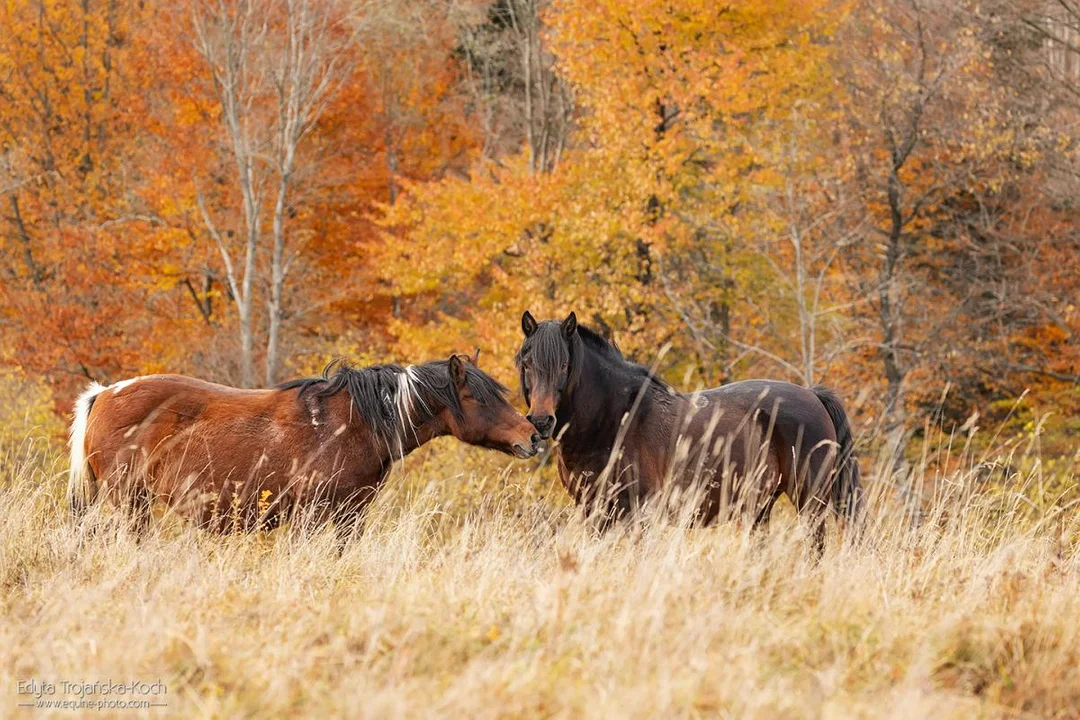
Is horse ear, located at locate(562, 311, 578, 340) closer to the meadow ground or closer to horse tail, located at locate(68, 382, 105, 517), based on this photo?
the meadow ground

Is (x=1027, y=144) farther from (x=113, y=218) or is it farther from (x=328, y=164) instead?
(x=113, y=218)

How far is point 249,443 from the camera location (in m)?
6.76

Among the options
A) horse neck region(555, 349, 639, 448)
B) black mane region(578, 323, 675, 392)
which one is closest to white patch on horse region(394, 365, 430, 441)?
horse neck region(555, 349, 639, 448)

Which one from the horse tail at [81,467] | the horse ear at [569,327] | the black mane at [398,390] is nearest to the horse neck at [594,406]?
the horse ear at [569,327]

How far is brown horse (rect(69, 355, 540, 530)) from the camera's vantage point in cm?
668

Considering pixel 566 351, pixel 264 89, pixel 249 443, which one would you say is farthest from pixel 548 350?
pixel 264 89

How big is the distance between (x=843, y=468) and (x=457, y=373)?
2687 mm

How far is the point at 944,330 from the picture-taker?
63.8ft

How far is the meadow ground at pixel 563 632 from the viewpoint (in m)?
3.43

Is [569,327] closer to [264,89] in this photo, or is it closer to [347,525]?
[347,525]

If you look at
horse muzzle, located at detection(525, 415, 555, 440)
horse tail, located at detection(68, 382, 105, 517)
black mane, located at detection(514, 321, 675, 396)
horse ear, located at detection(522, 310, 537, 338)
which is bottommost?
horse tail, located at detection(68, 382, 105, 517)

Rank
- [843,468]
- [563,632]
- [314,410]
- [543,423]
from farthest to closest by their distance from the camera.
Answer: [843,468]
[314,410]
[543,423]
[563,632]

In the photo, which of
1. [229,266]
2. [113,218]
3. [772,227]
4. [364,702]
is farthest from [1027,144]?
[113,218]

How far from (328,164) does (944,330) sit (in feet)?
47.2
